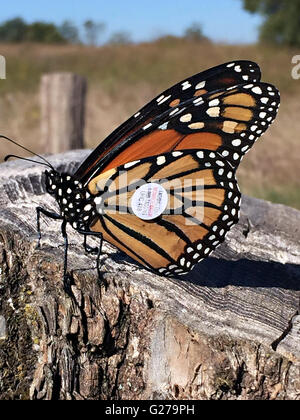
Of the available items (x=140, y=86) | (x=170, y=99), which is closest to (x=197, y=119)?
(x=170, y=99)

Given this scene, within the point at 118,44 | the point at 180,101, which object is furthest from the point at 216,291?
the point at 118,44

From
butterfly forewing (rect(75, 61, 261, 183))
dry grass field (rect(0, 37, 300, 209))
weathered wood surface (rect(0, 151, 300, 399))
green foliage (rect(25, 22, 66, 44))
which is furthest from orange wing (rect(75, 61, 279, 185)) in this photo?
green foliage (rect(25, 22, 66, 44))

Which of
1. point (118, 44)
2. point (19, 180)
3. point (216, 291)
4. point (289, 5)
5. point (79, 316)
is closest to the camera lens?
point (79, 316)

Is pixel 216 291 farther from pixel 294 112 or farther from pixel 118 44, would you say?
pixel 118 44

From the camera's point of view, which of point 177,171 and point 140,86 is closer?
point 177,171

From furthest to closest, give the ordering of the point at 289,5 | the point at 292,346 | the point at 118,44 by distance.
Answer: the point at 289,5
the point at 118,44
the point at 292,346

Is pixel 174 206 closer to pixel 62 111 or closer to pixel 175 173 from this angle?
pixel 175 173

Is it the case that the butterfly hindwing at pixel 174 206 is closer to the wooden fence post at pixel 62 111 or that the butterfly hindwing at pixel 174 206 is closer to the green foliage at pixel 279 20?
the wooden fence post at pixel 62 111
